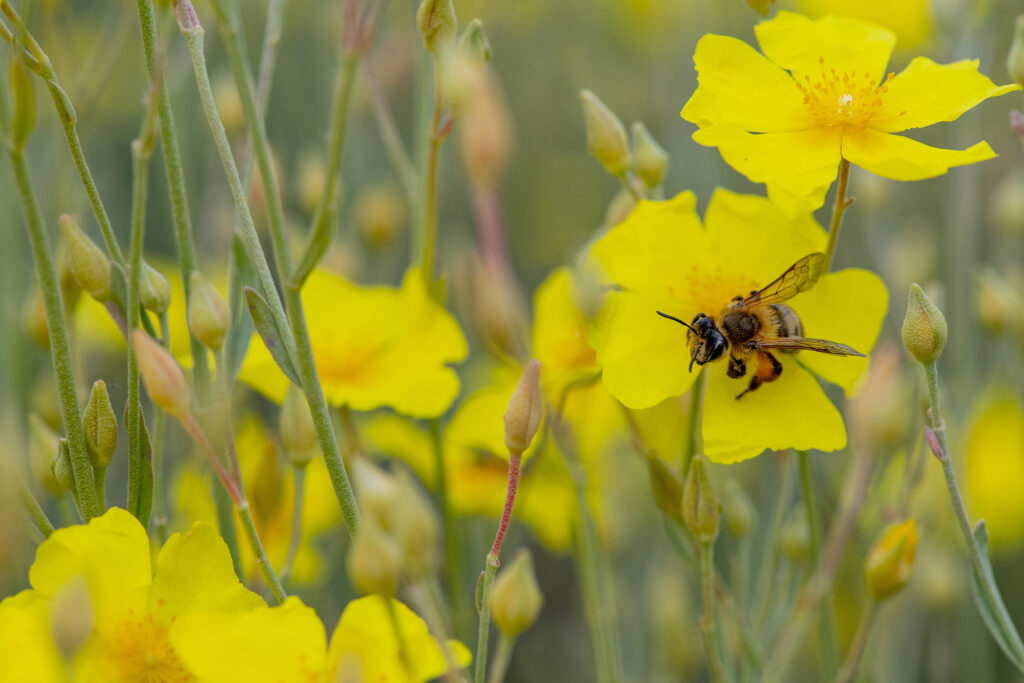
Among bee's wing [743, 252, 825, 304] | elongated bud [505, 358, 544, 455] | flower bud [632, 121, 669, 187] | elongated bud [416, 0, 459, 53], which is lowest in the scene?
Answer: elongated bud [505, 358, 544, 455]

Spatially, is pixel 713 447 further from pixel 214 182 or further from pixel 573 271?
pixel 214 182

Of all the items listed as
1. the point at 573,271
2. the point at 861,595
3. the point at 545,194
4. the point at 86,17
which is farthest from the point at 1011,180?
the point at 86,17

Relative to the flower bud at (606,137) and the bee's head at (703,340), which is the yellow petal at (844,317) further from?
the flower bud at (606,137)

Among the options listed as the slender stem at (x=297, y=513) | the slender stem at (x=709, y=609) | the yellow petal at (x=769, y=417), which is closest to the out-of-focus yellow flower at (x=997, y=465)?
the yellow petal at (x=769, y=417)

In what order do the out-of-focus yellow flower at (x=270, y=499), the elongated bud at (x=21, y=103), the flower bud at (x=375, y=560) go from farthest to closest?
the out-of-focus yellow flower at (x=270, y=499), the elongated bud at (x=21, y=103), the flower bud at (x=375, y=560)

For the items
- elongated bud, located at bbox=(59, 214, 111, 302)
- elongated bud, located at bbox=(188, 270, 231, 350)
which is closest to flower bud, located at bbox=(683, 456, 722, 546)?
elongated bud, located at bbox=(188, 270, 231, 350)

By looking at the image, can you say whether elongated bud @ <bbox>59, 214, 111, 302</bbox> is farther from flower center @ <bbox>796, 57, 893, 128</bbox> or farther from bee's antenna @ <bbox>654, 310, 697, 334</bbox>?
flower center @ <bbox>796, 57, 893, 128</bbox>
